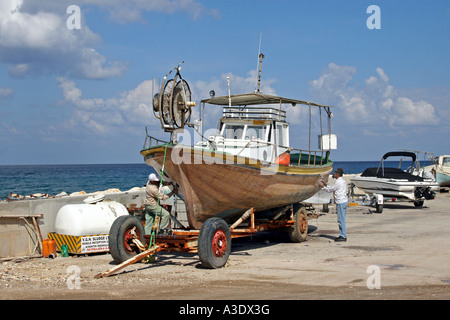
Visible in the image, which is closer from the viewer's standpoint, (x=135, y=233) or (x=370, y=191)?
(x=135, y=233)

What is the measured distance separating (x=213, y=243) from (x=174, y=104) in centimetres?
279

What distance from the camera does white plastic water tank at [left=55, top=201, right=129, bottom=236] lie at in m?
11.1

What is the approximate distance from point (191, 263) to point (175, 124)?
9.16ft

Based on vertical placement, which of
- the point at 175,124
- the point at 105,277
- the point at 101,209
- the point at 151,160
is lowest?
the point at 105,277

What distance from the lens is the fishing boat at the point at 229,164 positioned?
31.7 feet

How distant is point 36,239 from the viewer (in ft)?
37.5

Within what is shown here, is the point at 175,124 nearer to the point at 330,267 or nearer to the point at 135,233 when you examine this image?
the point at 135,233

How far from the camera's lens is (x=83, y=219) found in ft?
36.7

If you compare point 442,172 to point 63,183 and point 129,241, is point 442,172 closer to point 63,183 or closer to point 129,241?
point 129,241

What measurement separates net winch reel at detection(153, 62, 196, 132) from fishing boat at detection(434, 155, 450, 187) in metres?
25.5

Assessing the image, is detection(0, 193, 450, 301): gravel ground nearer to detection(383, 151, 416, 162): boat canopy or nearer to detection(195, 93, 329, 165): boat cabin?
detection(195, 93, 329, 165): boat cabin

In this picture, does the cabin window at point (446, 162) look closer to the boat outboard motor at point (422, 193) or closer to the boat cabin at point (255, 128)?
the boat outboard motor at point (422, 193)
